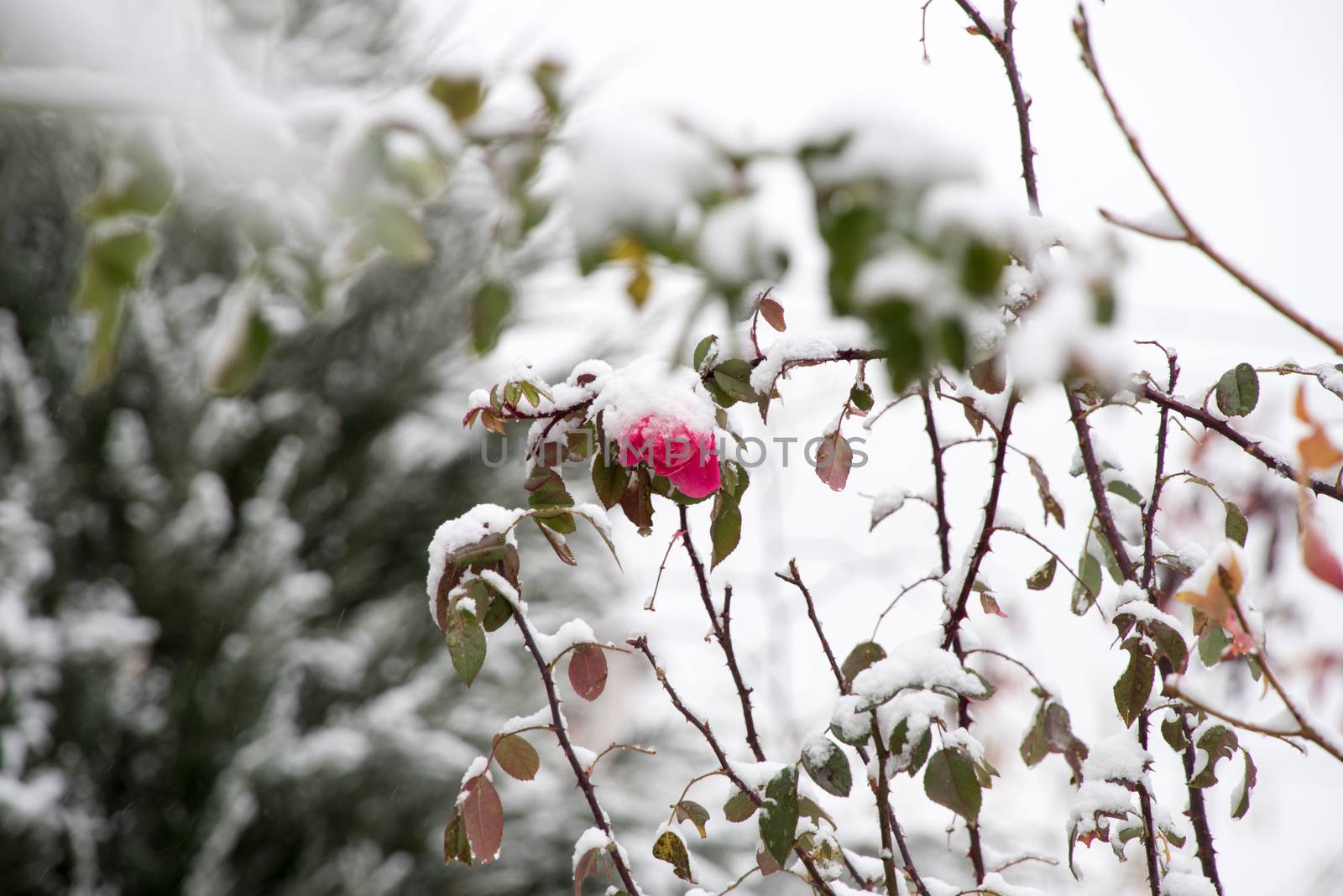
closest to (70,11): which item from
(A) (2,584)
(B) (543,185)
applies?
(B) (543,185)

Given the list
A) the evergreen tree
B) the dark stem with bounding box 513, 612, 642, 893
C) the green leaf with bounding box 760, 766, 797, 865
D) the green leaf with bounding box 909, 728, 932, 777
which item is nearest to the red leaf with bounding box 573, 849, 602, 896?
the dark stem with bounding box 513, 612, 642, 893

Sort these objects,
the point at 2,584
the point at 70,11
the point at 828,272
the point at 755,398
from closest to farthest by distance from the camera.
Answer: the point at 828,272, the point at 70,11, the point at 755,398, the point at 2,584

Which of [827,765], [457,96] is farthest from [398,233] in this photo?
[827,765]

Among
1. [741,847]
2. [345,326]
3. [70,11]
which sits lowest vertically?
[741,847]

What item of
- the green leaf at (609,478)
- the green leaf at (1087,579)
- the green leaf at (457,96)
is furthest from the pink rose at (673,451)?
the green leaf at (1087,579)

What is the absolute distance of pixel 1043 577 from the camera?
73 cm

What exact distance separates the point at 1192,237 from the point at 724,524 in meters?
0.34

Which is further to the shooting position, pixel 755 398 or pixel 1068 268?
pixel 755 398

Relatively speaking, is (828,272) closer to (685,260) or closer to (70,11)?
(685,260)

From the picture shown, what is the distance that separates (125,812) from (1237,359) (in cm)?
251

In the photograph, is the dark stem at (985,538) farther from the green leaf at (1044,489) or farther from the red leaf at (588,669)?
the red leaf at (588,669)

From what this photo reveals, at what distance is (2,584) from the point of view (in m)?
2.05

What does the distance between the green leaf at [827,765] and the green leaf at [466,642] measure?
0.22 meters

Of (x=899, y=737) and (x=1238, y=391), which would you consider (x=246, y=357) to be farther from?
(x=1238, y=391)
